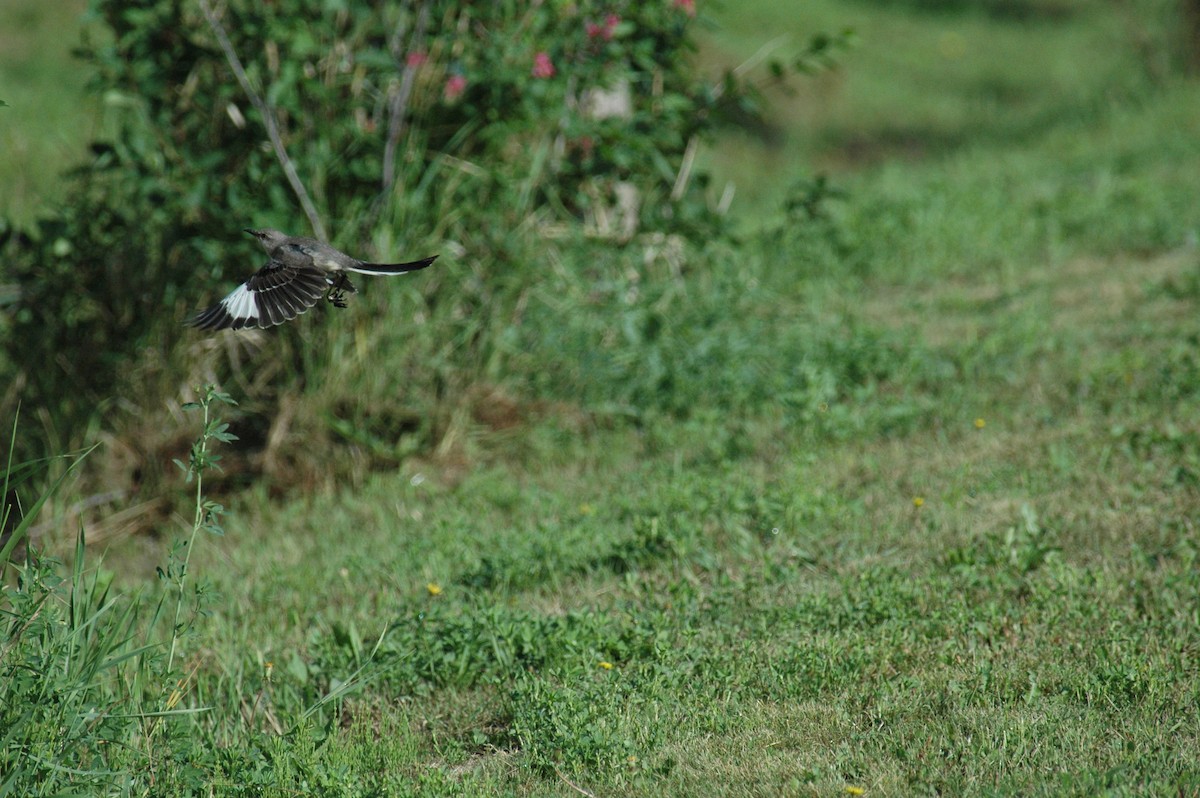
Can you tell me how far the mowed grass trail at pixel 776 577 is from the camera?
9.83 feet

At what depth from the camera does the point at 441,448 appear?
5.14 metres

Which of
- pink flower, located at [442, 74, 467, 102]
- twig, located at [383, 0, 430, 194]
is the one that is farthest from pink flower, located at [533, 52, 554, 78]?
twig, located at [383, 0, 430, 194]

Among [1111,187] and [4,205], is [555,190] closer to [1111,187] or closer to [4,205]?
[4,205]

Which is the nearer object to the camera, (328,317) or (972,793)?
(972,793)

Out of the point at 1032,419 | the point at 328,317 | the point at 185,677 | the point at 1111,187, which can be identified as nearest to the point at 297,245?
the point at 185,677

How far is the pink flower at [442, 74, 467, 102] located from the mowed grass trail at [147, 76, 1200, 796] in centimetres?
91

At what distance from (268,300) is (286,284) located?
82 millimetres

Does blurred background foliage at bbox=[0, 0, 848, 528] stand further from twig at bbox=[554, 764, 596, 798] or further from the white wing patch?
twig at bbox=[554, 764, 596, 798]

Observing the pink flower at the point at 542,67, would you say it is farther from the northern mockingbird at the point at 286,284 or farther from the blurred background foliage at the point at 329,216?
the northern mockingbird at the point at 286,284

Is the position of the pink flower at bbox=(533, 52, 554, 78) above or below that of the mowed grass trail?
above

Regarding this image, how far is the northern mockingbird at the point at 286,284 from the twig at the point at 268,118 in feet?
4.52

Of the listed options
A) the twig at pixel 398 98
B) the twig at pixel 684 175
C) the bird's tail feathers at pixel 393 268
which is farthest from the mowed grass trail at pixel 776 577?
the bird's tail feathers at pixel 393 268

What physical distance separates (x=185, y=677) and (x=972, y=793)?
212cm

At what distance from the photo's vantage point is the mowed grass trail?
3.00 metres
